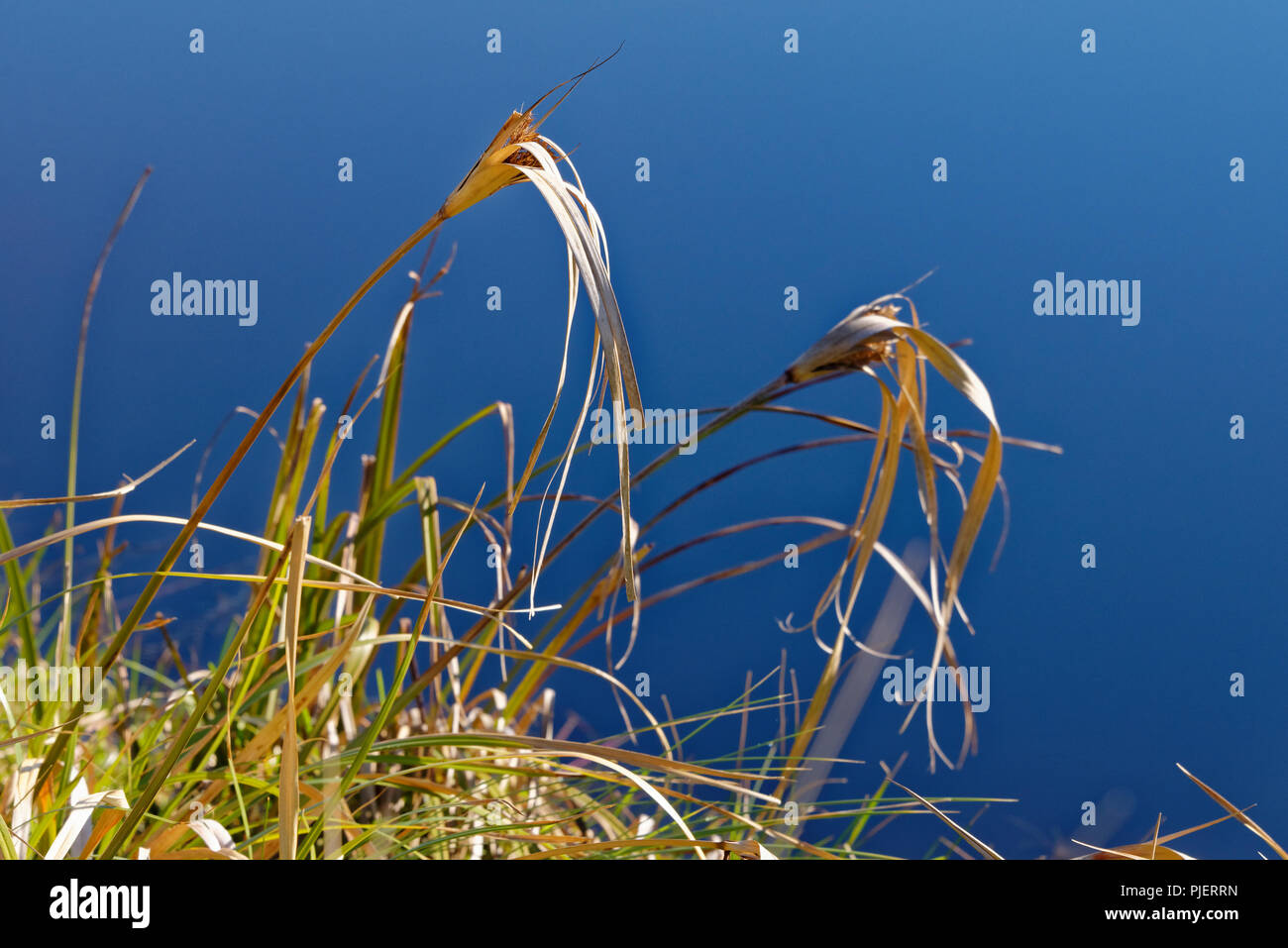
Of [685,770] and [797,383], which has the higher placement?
[797,383]

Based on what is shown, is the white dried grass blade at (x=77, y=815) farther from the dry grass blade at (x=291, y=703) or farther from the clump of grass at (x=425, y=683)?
the dry grass blade at (x=291, y=703)

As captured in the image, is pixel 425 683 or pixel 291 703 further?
pixel 425 683

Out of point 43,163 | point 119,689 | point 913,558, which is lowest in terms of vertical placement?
point 119,689

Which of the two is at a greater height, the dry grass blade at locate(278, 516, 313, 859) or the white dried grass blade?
the dry grass blade at locate(278, 516, 313, 859)

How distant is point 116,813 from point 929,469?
0.31 meters

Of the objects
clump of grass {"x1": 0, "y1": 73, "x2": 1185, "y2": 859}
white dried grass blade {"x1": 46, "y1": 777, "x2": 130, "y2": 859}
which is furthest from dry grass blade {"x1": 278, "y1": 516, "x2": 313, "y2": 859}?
white dried grass blade {"x1": 46, "y1": 777, "x2": 130, "y2": 859}

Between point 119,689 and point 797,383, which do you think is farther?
point 119,689

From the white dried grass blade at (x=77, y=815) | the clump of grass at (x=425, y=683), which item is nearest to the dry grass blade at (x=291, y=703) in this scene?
the clump of grass at (x=425, y=683)

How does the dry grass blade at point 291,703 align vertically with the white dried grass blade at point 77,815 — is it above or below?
above

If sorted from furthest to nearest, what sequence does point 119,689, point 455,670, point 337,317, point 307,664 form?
1. point 119,689
2. point 455,670
3. point 307,664
4. point 337,317

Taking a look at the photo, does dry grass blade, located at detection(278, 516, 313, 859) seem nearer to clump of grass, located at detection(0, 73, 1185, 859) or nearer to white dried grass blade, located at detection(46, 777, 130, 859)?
clump of grass, located at detection(0, 73, 1185, 859)
